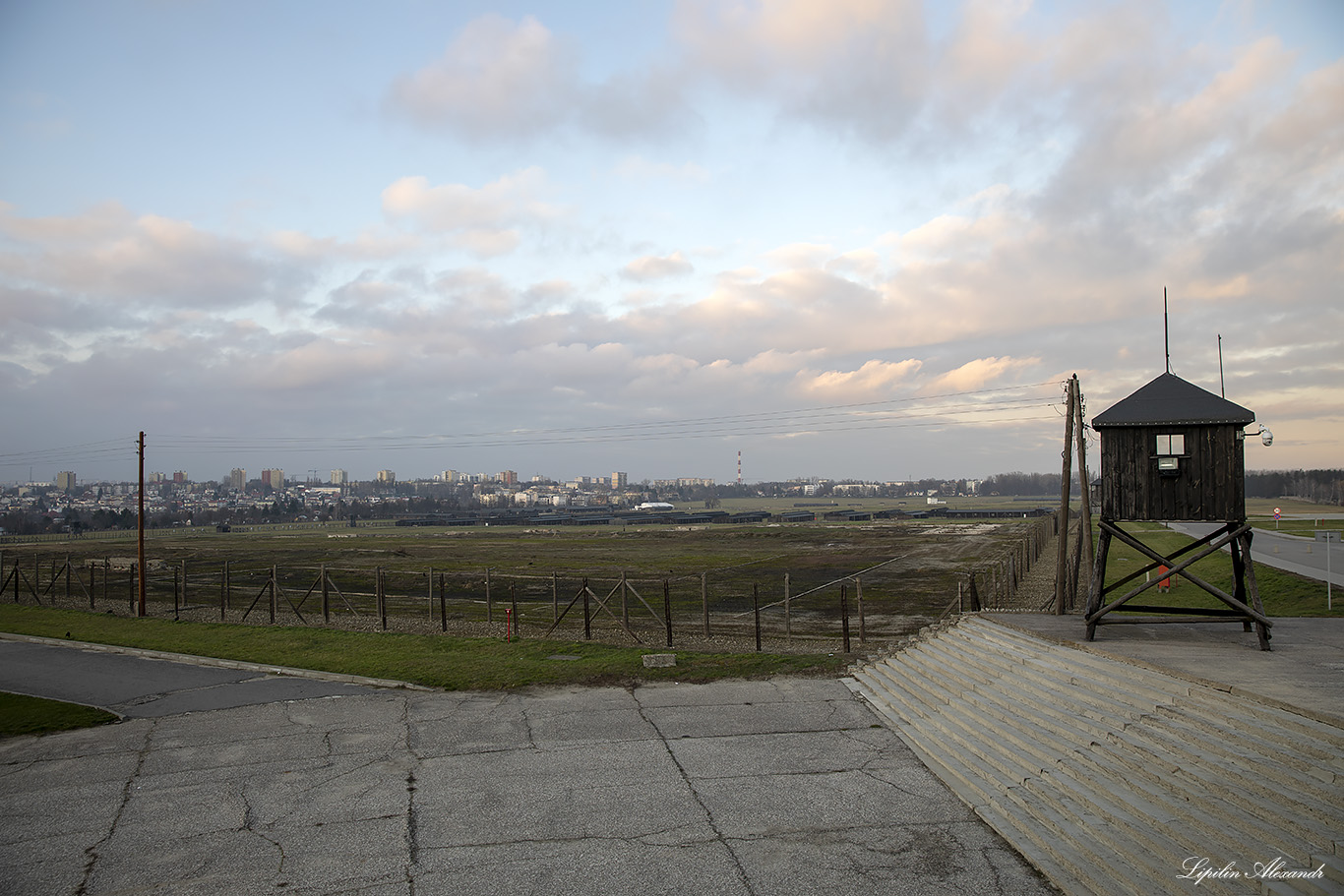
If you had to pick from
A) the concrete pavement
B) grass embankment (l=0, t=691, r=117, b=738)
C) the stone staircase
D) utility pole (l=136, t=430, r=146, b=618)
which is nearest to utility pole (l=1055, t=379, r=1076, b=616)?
the concrete pavement

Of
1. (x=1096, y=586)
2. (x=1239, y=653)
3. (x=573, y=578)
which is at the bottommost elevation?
(x=573, y=578)

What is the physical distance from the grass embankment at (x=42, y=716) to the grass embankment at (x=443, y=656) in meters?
4.10

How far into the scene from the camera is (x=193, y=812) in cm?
912

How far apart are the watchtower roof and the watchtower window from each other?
0.86 ft

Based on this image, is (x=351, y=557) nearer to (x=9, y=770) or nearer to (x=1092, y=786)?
(x=9, y=770)

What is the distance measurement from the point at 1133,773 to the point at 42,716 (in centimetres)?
1666

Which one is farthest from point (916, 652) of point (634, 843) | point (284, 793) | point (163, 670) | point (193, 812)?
point (163, 670)

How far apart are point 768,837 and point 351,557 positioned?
53.1 meters

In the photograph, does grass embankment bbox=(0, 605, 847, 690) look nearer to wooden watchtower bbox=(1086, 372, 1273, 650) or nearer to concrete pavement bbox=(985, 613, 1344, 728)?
concrete pavement bbox=(985, 613, 1344, 728)

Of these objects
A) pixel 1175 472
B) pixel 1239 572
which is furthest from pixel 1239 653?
pixel 1175 472

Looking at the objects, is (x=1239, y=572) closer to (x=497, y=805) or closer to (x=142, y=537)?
(x=497, y=805)

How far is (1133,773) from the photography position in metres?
8.10

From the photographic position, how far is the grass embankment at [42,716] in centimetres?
1296

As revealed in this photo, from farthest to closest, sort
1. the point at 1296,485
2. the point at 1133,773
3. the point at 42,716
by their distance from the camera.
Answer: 1. the point at 1296,485
2. the point at 42,716
3. the point at 1133,773
